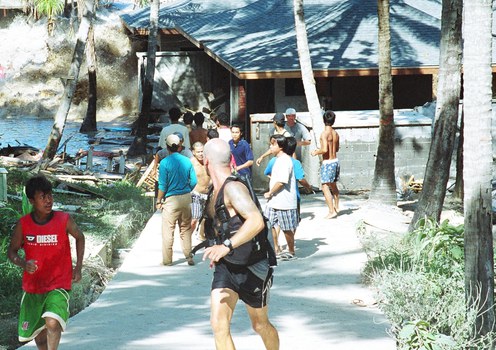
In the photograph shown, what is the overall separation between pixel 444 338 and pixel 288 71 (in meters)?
17.9

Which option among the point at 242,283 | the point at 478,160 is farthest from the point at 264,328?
the point at 478,160

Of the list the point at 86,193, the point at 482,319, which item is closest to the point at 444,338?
the point at 482,319

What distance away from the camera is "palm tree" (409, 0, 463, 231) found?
1307 cm

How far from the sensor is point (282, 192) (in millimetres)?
11812

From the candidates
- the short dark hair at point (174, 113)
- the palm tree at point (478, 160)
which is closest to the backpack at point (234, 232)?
the palm tree at point (478, 160)

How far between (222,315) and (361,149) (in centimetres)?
1391

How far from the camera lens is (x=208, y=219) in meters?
7.01

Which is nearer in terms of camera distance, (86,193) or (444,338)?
(444,338)

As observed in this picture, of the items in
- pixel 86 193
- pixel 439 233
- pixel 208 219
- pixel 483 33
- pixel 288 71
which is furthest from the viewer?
pixel 288 71

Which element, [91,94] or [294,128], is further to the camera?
[91,94]

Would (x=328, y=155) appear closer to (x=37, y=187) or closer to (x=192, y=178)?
(x=192, y=178)

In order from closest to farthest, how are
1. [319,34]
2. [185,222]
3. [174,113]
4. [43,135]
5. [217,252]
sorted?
[217,252] → [185,222] → [174,113] → [319,34] → [43,135]

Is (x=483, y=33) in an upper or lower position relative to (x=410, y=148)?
upper

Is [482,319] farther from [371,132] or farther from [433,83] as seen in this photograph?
[433,83]
